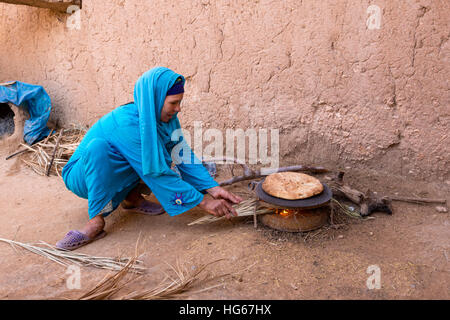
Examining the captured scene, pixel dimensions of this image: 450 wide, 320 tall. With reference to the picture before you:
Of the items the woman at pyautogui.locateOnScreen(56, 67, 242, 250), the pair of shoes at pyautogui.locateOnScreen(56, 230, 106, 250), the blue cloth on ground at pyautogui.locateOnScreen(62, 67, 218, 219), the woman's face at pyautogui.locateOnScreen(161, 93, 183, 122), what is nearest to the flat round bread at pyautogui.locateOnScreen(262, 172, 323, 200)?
the woman at pyautogui.locateOnScreen(56, 67, 242, 250)

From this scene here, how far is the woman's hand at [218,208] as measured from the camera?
2229 millimetres

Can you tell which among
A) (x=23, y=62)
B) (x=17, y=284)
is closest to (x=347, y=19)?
(x=17, y=284)

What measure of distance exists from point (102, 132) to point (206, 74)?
1.44 m

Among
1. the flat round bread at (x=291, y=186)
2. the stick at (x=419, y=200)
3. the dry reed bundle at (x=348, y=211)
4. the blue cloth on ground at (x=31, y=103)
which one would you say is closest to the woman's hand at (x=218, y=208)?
the flat round bread at (x=291, y=186)

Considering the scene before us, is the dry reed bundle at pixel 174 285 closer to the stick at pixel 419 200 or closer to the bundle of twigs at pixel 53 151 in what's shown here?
the stick at pixel 419 200

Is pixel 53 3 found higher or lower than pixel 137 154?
higher

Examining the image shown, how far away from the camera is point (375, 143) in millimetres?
2781

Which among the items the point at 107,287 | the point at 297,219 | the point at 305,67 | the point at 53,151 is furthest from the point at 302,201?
the point at 53,151

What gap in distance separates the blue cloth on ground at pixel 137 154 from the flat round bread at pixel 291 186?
0.46 metres

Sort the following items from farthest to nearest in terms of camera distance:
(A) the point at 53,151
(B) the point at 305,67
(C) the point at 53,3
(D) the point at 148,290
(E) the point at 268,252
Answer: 1. (C) the point at 53,3
2. (A) the point at 53,151
3. (B) the point at 305,67
4. (E) the point at 268,252
5. (D) the point at 148,290

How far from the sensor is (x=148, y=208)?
8.91 feet

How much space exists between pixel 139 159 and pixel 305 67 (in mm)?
1566

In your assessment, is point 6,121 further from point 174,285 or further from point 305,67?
point 174,285

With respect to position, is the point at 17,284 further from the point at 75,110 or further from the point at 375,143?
the point at 75,110
